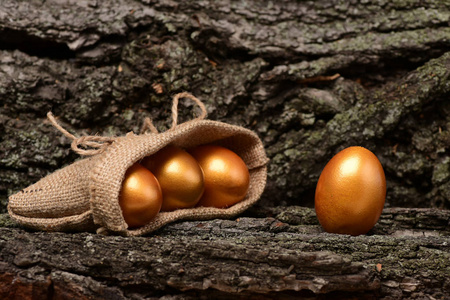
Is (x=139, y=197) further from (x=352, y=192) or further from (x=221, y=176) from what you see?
(x=352, y=192)

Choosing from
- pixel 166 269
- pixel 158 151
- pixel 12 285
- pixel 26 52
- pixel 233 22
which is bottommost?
pixel 12 285

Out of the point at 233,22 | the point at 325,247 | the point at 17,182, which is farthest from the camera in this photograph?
the point at 233,22

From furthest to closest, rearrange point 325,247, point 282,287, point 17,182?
1. point 17,182
2. point 325,247
3. point 282,287

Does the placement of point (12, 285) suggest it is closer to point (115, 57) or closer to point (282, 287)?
point (282, 287)

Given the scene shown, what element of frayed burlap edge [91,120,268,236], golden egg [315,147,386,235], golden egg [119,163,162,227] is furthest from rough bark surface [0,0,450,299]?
golden egg [119,163,162,227]

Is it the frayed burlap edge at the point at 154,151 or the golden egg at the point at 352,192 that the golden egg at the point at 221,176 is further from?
the golden egg at the point at 352,192

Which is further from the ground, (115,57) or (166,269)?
(115,57)

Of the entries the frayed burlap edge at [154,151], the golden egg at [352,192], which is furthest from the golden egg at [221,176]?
the golden egg at [352,192]

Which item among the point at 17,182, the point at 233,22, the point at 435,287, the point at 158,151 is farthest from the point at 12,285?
the point at 233,22
